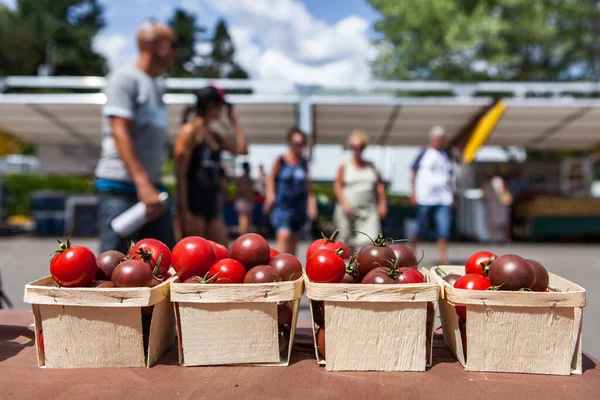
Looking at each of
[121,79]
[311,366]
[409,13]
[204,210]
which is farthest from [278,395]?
[409,13]

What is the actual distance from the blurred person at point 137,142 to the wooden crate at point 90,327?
132 cm

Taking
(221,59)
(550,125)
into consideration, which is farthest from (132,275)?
(221,59)

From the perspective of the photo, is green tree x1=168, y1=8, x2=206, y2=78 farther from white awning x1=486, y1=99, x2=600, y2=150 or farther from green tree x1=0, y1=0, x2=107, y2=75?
white awning x1=486, y1=99, x2=600, y2=150

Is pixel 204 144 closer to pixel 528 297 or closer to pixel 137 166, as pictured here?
pixel 137 166

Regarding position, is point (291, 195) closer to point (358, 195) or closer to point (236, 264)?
point (358, 195)

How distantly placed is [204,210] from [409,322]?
2.67 m

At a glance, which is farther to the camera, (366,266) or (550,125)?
(550,125)

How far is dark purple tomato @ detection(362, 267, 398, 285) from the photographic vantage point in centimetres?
173

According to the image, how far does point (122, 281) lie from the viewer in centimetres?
171

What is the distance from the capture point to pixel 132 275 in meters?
1.71

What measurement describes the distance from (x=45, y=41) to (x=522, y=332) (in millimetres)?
59362

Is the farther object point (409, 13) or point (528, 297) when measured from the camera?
point (409, 13)

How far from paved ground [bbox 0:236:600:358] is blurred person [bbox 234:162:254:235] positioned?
2184mm

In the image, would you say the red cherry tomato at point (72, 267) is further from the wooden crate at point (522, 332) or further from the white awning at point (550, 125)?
the white awning at point (550, 125)
